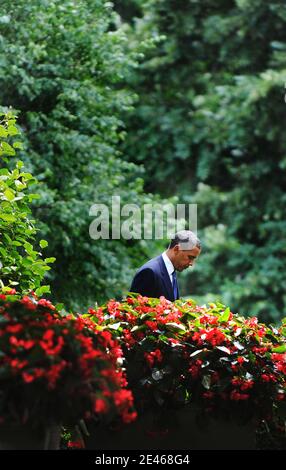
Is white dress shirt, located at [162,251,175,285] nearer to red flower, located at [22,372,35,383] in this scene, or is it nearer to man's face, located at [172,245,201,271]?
man's face, located at [172,245,201,271]

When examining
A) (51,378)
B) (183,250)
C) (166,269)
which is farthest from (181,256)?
(51,378)

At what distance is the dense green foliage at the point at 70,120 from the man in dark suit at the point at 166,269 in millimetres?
3795

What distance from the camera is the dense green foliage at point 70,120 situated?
10.4m

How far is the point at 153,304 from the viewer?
5.41 m

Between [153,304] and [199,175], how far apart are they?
12.3 m

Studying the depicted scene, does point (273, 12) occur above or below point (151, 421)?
above

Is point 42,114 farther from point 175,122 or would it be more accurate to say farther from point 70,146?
point 175,122

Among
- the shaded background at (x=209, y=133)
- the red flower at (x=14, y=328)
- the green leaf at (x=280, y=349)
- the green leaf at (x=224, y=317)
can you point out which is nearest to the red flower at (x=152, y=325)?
the green leaf at (x=224, y=317)

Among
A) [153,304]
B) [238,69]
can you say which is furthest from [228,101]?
[153,304]

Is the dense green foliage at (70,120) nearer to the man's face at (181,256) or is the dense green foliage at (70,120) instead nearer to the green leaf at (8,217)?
the man's face at (181,256)

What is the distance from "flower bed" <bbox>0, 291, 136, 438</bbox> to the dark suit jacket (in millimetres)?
2316

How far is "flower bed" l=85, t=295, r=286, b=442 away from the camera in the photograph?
4980 millimetres

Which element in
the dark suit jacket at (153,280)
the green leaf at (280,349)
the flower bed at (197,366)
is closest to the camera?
the flower bed at (197,366)
